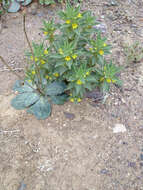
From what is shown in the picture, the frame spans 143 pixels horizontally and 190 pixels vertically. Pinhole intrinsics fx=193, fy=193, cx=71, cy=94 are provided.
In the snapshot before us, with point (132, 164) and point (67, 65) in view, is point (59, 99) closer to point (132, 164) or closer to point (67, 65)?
point (67, 65)

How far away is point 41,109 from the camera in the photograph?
Result: 7.86ft

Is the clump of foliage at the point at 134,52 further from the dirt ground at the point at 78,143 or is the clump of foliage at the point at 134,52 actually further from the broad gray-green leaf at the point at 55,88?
the broad gray-green leaf at the point at 55,88

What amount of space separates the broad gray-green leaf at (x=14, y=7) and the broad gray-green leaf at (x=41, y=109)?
2.17m

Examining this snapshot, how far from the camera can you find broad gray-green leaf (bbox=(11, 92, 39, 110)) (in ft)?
7.95

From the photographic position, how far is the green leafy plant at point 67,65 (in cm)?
192

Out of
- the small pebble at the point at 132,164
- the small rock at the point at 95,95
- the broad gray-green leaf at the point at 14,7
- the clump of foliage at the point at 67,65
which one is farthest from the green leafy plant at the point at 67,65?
the broad gray-green leaf at the point at 14,7

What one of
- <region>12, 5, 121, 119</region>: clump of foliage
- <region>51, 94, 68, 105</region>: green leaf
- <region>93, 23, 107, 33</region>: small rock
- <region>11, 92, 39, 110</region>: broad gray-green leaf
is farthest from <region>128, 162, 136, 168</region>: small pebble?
<region>93, 23, 107, 33</region>: small rock

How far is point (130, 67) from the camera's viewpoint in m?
2.86

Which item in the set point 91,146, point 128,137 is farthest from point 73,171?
point 128,137

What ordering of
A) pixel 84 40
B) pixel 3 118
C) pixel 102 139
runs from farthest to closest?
→ pixel 3 118 → pixel 102 139 → pixel 84 40

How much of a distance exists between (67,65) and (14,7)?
2.41 meters

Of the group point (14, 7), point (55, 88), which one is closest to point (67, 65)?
point (55, 88)

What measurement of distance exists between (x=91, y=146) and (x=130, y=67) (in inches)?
53.7

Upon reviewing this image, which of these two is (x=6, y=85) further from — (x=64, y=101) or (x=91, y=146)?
(x=91, y=146)
